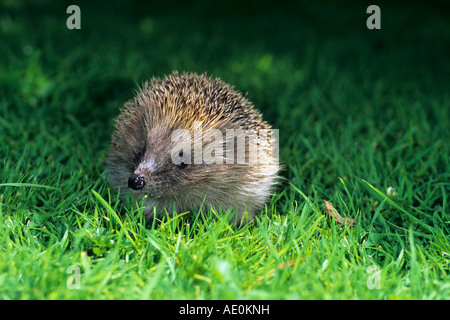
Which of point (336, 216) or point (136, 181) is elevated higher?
point (136, 181)

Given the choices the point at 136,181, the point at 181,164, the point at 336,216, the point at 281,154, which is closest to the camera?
the point at 136,181

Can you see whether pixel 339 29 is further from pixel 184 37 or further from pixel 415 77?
pixel 184 37

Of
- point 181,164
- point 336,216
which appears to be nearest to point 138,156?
point 181,164

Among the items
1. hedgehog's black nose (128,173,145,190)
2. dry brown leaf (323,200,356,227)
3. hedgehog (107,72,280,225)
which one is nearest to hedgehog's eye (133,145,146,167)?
hedgehog (107,72,280,225)

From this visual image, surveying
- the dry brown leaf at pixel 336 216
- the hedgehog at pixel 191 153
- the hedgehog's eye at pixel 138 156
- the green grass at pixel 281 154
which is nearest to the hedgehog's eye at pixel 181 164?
the hedgehog at pixel 191 153

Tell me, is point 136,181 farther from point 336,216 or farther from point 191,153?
point 336,216

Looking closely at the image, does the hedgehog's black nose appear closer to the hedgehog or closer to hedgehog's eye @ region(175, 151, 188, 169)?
the hedgehog
